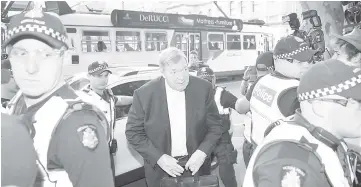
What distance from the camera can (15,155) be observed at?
1104mm

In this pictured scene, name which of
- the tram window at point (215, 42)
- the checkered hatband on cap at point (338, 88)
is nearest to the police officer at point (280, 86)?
the checkered hatband on cap at point (338, 88)

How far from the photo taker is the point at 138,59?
1345 centimetres

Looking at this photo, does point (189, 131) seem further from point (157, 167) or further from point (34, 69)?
point (34, 69)

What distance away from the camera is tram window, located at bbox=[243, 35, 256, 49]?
1955 cm

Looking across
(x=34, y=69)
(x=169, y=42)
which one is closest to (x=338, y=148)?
(x=34, y=69)

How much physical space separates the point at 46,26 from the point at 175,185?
1.80m

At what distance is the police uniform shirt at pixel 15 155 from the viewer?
3.59 ft

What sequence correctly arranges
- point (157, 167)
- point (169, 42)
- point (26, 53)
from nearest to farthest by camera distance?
point (26, 53)
point (157, 167)
point (169, 42)

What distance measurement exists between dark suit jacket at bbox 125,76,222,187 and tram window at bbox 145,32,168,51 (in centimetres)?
1104

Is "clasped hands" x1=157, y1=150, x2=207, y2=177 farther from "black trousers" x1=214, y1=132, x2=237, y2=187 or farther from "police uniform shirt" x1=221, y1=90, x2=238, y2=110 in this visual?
"police uniform shirt" x1=221, y1=90, x2=238, y2=110

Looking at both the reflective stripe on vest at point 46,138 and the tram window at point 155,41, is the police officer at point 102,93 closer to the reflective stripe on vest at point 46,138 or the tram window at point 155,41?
the reflective stripe on vest at point 46,138

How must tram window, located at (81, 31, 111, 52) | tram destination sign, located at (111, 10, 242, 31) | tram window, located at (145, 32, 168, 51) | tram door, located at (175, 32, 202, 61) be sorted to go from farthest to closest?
tram door, located at (175, 32, 202, 61) < tram window, located at (145, 32, 168, 51) < tram destination sign, located at (111, 10, 242, 31) < tram window, located at (81, 31, 111, 52)

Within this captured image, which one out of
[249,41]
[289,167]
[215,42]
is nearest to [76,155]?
[289,167]

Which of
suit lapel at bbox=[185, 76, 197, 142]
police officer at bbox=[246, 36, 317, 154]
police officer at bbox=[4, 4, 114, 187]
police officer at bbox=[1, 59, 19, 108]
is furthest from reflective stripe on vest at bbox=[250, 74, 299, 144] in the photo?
police officer at bbox=[1, 59, 19, 108]
